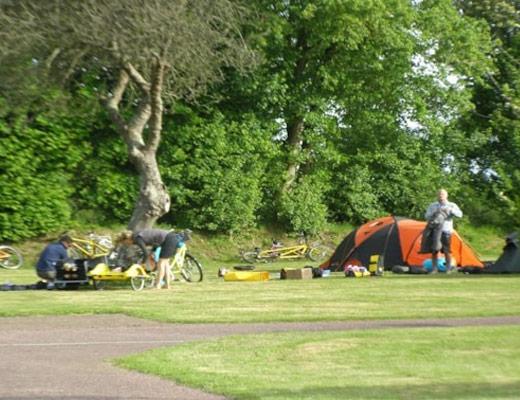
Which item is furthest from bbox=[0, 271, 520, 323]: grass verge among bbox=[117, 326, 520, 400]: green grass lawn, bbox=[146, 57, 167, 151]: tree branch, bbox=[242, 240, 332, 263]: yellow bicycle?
bbox=[242, 240, 332, 263]: yellow bicycle

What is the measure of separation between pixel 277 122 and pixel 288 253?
4890mm

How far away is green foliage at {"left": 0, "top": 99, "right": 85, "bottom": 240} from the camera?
35.6m

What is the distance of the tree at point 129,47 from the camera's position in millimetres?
30047

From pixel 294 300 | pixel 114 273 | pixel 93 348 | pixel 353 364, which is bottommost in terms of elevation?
pixel 353 364

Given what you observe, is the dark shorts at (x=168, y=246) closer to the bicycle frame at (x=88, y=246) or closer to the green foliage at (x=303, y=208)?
the bicycle frame at (x=88, y=246)

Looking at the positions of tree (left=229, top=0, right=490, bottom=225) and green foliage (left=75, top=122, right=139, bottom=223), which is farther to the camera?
tree (left=229, top=0, right=490, bottom=225)

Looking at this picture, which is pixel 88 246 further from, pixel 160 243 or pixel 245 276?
pixel 160 243

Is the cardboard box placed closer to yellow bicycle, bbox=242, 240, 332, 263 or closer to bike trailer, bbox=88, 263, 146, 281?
bike trailer, bbox=88, 263, 146, 281

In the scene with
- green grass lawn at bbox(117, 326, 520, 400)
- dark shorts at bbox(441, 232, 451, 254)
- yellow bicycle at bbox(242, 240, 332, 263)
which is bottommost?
green grass lawn at bbox(117, 326, 520, 400)

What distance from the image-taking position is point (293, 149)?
4306 centimetres

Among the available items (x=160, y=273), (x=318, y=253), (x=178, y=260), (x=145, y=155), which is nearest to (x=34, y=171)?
(x=145, y=155)

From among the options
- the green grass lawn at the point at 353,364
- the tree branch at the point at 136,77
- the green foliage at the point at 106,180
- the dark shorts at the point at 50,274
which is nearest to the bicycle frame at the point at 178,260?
the dark shorts at the point at 50,274

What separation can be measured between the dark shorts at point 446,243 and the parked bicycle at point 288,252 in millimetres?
11819

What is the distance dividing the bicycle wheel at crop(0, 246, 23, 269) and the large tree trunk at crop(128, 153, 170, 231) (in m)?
4.86
